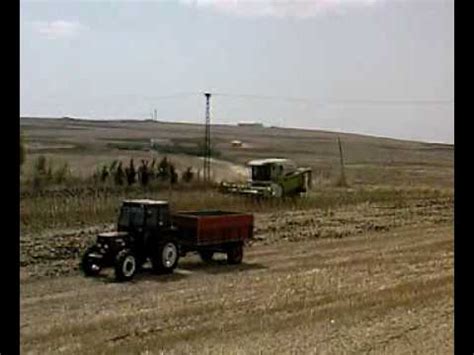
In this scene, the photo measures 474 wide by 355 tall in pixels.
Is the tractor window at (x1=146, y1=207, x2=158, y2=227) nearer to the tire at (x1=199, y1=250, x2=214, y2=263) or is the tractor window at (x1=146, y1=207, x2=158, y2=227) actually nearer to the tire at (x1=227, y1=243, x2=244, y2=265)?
the tire at (x1=199, y1=250, x2=214, y2=263)

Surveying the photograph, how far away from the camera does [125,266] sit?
458 centimetres

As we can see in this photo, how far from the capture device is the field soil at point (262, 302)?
306cm

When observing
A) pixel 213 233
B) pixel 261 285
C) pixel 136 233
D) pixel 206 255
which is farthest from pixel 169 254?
pixel 261 285

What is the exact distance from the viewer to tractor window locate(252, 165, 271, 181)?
9.14m

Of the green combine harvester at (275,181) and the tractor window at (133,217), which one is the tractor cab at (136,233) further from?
the green combine harvester at (275,181)

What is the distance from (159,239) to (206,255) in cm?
61

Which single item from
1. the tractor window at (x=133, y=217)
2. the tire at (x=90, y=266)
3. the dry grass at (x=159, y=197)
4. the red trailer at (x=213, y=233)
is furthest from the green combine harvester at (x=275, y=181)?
the tire at (x=90, y=266)

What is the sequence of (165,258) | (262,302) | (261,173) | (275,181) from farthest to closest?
(261,173) → (275,181) → (165,258) → (262,302)

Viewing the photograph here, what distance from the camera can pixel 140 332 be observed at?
3.27 meters

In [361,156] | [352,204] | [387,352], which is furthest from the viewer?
[361,156]

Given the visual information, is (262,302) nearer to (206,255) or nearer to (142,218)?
(142,218)
